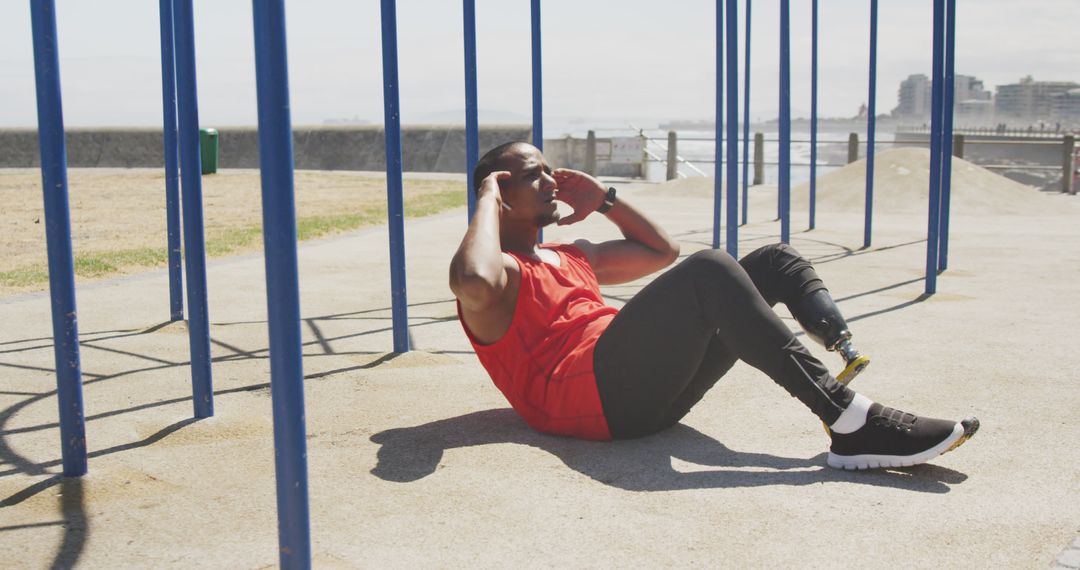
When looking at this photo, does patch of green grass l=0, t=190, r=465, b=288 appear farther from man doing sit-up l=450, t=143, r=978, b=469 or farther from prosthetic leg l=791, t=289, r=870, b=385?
prosthetic leg l=791, t=289, r=870, b=385

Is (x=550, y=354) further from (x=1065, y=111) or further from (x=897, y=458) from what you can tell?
(x=1065, y=111)

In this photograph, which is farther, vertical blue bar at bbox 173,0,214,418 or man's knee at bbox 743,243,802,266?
vertical blue bar at bbox 173,0,214,418

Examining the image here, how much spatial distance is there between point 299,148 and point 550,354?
67.8 feet

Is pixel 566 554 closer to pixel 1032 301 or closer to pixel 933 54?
pixel 1032 301

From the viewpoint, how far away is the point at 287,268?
1.94 meters

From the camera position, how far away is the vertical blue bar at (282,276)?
1.89m

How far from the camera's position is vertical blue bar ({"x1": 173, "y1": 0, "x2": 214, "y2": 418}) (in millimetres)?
3486

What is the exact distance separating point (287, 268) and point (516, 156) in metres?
1.57

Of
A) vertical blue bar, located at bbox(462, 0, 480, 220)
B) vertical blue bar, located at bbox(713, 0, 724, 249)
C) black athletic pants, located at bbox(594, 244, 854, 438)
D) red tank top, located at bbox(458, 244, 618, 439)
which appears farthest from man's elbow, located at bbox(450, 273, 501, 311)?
vertical blue bar, located at bbox(713, 0, 724, 249)

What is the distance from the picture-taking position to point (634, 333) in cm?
302

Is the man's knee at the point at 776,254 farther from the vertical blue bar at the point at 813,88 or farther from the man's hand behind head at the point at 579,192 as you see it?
the vertical blue bar at the point at 813,88

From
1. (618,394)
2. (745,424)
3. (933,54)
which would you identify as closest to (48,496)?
(618,394)

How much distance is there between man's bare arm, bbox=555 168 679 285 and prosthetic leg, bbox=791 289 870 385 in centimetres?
84

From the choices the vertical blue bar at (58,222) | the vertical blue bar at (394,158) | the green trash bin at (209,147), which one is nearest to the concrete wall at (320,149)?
the green trash bin at (209,147)
